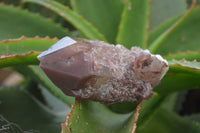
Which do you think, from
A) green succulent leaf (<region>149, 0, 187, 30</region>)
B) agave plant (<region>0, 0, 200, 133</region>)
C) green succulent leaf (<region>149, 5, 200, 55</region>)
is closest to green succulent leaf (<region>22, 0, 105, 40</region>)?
agave plant (<region>0, 0, 200, 133</region>)

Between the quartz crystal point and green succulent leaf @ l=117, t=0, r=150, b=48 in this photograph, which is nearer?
the quartz crystal point

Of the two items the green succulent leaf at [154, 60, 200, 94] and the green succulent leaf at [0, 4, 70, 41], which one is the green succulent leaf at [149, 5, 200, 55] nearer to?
the green succulent leaf at [154, 60, 200, 94]

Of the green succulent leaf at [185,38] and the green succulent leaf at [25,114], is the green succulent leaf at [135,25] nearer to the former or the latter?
the green succulent leaf at [185,38]

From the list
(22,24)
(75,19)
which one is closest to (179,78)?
(75,19)

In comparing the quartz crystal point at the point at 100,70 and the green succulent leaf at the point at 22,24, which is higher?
the quartz crystal point at the point at 100,70

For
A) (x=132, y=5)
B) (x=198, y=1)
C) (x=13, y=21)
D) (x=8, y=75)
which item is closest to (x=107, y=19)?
(x=132, y=5)

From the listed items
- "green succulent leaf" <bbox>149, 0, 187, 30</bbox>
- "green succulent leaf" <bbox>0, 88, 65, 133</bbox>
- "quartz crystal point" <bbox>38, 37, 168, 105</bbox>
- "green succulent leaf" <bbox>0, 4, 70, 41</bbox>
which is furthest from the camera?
"green succulent leaf" <bbox>149, 0, 187, 30</bbox>

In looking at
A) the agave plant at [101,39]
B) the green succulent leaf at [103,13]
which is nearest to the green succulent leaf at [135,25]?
the agave plant at [101,39]
